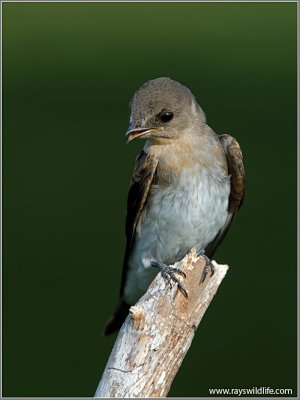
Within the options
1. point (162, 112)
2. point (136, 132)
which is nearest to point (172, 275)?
point (136, 132)

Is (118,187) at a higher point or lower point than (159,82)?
lower

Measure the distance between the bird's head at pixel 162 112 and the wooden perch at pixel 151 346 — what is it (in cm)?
129

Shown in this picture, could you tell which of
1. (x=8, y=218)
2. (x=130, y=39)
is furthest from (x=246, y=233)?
(x=130, y=39)

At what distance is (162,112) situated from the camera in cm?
557

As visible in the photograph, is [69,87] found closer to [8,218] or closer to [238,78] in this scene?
[238,78]

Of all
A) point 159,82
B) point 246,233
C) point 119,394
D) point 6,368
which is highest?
point 159,82

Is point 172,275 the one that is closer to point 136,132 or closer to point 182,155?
point 136,132

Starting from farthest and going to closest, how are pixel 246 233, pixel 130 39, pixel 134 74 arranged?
pixel 130 39
pixel 134 74
pixel 246 233

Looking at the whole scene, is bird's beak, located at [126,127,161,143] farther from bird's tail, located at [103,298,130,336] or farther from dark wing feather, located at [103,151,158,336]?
bird's tail, located at [103,298,130,336]

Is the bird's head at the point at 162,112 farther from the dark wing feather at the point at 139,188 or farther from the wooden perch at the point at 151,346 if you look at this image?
the wooden perch at the point at 151,346

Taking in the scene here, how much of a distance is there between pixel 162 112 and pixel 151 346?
5.74ft

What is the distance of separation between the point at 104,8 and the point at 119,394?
13.9 metres

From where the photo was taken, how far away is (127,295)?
666 centimetres

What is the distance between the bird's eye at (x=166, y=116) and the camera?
18.3ft
